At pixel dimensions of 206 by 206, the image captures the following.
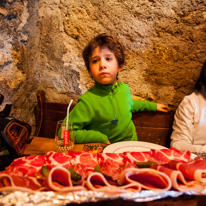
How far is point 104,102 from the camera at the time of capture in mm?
1200

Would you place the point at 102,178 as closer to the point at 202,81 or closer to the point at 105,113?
the point at 105,113

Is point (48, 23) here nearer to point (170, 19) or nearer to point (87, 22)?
point (87, 22)

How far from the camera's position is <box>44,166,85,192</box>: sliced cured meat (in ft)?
1.50

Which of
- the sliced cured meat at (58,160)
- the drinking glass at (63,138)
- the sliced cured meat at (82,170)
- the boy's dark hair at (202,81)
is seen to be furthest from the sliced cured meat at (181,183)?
the boy's dark hair at (202,81)

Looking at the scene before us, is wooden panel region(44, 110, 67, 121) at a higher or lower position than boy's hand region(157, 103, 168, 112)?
lower

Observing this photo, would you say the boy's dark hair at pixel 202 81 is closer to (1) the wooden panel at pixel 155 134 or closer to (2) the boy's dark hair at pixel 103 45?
(1) the wooden panel at pixel 155 134

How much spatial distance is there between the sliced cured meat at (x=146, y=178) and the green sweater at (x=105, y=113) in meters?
0.55

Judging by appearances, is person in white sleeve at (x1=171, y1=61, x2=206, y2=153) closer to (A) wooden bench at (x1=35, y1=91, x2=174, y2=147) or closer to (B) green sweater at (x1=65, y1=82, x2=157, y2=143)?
(A) wooden bench at (x1=35, y1=91, x2=174, y2=147)

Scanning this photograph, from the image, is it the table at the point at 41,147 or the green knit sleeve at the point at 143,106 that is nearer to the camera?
the table at the point at 41,147

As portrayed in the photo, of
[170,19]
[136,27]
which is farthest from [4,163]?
[170,19]

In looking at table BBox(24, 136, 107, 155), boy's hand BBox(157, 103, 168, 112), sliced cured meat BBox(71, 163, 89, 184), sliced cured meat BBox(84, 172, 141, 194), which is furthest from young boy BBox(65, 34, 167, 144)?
sliced cured meat BBox(84, 172, 141, 194)

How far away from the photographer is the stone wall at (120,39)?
4.65 ft

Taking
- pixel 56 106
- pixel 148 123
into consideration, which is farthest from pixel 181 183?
pixel 56 106

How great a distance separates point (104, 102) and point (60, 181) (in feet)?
2.42
